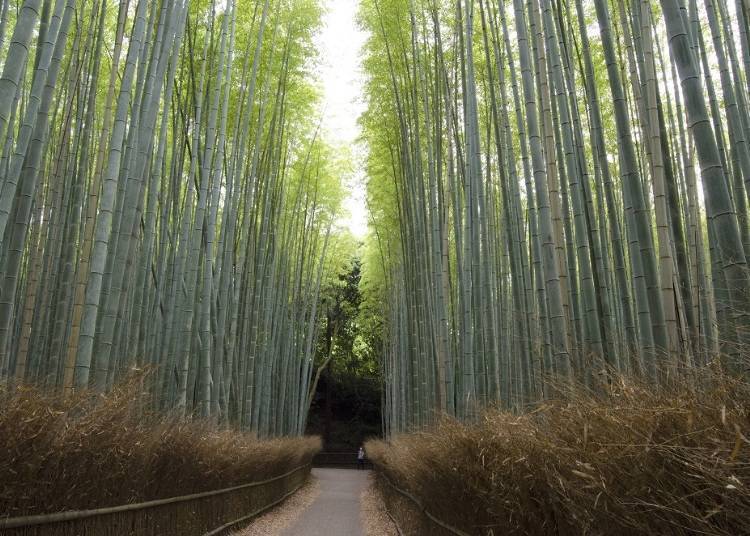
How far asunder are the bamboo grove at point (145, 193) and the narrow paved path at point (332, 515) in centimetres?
135

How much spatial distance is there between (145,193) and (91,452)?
2428 millimetres

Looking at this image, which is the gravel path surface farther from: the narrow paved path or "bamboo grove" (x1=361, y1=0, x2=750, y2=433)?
"bamboo grove" (x1=361, y1=0, x2=750, y2=433)

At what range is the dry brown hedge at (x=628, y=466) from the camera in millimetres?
927

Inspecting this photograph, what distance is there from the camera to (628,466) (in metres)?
1.16

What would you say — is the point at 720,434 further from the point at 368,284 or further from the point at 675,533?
the point at 368,284

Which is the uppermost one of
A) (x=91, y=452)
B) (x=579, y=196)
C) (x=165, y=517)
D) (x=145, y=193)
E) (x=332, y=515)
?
(x=145, y=193)

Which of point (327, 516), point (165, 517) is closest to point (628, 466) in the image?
point (165, 517)

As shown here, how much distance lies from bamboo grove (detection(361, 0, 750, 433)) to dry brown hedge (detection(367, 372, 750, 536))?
23 cm

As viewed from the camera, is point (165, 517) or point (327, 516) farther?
point (327, 516)

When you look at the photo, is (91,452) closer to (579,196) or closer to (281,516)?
(579,196)

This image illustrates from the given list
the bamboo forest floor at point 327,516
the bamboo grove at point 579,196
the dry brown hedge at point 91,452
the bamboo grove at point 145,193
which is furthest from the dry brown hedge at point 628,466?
the bamboo forest floor at point 327,516

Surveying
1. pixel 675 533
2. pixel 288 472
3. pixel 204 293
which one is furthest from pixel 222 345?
pixel 675 533

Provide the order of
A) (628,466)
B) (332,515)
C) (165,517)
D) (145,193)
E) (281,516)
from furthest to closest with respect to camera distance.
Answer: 1. (332,515)
2. (281,516)
3. (145,193)
4. (165,517)
5. (628,466)

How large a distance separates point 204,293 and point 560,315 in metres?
3.20
